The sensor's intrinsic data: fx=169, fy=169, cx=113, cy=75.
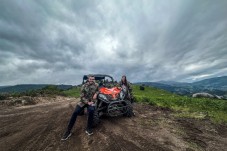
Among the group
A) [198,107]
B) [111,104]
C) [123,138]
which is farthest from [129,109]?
[198,107]

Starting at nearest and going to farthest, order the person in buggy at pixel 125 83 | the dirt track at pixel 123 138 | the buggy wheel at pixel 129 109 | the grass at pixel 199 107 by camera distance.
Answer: the dirt track at pixel 123 138 → the buggy wheel at pixel 129 109 → the grass at pixel 199 107 → the person in buggy at pixel 125 83

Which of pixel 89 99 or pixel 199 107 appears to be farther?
pixel 199 107

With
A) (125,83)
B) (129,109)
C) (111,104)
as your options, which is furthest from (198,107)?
(111,104)

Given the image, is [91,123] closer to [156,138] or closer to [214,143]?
[156,138]

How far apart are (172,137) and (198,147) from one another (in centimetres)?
96

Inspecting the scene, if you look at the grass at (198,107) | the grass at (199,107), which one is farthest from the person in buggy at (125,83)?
the grass at (199,107)

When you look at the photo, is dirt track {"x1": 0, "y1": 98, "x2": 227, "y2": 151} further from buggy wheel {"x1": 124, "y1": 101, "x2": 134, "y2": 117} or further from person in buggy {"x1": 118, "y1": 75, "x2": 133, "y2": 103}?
person in buggy {"x1": 118, "y1": 75, "x2": 133, "y2": 103}

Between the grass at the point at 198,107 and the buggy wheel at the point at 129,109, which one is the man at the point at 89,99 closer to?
the buggy wheel at the point at 129,109

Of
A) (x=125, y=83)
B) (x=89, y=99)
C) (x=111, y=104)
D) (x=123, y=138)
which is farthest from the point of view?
(x=125, y=83)

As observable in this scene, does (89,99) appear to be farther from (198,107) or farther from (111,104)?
(198,107)

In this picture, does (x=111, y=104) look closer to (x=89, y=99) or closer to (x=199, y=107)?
(x=89, y=99)

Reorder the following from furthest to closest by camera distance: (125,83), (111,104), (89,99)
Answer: (125,83)
(111,104)
(89,99)

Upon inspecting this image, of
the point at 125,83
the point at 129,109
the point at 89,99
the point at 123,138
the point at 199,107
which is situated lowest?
the point at 123,138

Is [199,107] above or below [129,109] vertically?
below
